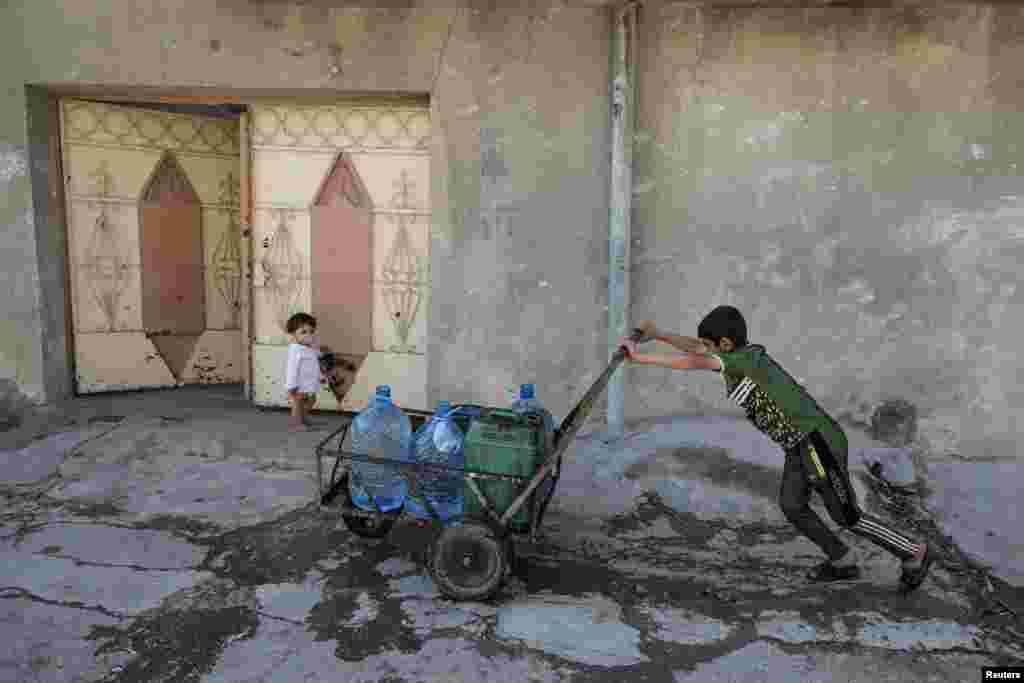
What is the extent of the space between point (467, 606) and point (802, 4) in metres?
4.42

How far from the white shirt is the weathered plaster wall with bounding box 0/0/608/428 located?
1.03m

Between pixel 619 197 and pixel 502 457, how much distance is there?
255cm

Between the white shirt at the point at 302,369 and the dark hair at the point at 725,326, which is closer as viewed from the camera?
the dark hair at the point at 725,326

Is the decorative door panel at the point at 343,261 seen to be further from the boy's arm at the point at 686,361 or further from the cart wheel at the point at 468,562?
the boy's arm at the point at 686,361

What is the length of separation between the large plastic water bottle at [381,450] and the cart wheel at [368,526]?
224 millimetres

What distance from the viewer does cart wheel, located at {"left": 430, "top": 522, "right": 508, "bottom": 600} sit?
3.41m

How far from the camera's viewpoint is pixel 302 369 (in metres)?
6.01

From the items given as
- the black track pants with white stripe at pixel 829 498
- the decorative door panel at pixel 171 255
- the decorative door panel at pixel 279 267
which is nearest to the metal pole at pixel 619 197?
the black track pants with white stripe at pixel 829 498

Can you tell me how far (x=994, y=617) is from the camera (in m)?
3.63

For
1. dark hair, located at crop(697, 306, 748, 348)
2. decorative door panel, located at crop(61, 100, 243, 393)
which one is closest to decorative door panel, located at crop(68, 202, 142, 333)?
decorative door panel, located at crop(61, 100, 243, 393)

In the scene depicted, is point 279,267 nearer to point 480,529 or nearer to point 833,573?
point 480,529

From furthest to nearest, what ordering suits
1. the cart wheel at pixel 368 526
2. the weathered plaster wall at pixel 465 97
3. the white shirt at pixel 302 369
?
the white shirt at pixel 302 369, the weathered plaster wall at pixel 465 97, the cart wheel at pixel 368 526

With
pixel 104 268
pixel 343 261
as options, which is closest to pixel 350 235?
pixel 343 261

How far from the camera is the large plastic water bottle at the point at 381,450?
3.82 metres
